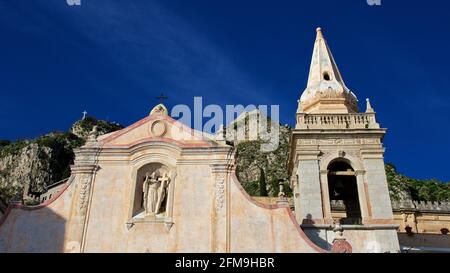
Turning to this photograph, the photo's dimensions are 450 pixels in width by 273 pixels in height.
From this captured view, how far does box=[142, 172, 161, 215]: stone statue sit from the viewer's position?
17516mm

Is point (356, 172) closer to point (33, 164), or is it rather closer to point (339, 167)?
point (339, 167)

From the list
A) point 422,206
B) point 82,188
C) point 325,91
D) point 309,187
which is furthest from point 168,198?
point 422,206

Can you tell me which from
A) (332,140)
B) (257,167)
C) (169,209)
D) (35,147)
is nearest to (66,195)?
(169,209)

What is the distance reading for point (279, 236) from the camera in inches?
655

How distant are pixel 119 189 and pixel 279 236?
6.13 metres

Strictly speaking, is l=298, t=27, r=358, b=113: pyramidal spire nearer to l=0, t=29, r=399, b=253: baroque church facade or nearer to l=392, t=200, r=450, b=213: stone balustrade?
l=0, t=29, r=399, b=253: baroque church facade

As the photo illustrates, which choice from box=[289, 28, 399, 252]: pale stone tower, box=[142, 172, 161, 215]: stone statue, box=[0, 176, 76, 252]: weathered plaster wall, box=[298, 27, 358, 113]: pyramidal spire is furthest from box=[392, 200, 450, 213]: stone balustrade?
box=[0, 176, 76, 252]: weathered plaster wall

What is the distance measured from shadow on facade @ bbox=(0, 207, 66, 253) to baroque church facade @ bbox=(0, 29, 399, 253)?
1.4 inches

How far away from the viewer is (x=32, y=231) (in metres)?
16.8

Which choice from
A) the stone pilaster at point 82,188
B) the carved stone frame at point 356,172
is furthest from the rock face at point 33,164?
the carved stone frame at point 356,172

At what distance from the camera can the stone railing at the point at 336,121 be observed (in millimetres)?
21375
